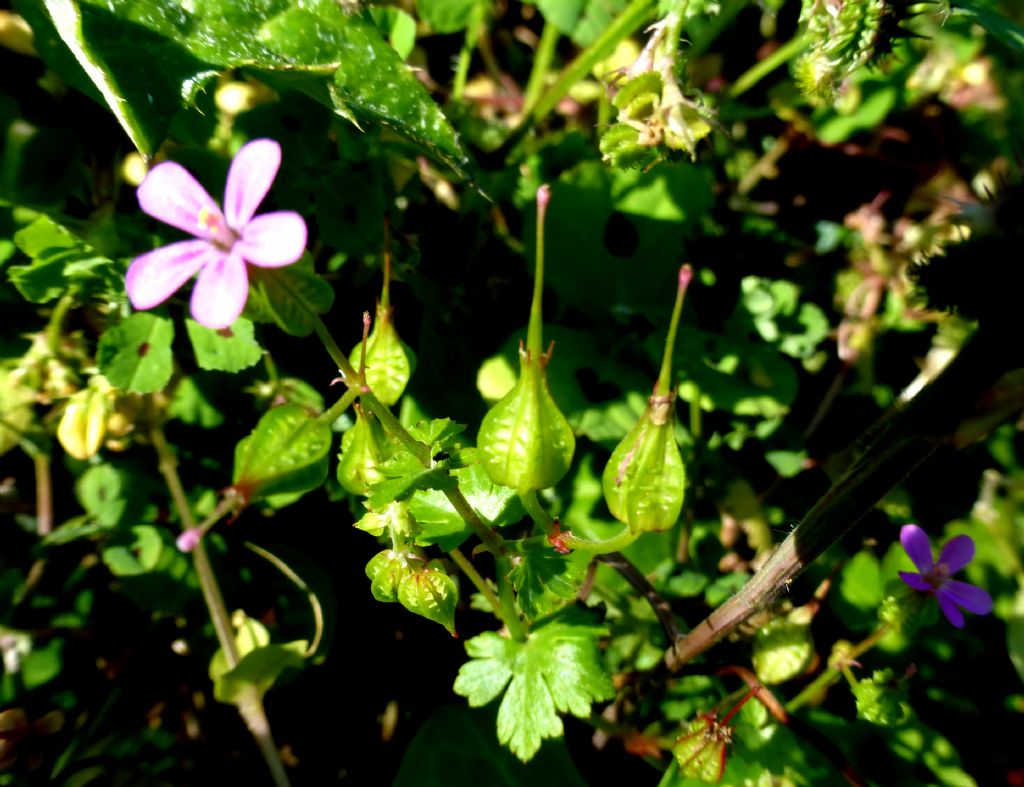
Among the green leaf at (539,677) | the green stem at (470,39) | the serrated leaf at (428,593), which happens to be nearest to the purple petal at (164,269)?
the serrated leaf at (428,593)

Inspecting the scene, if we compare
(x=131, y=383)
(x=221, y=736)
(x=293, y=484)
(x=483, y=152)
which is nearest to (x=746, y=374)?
(x=483, y=152)

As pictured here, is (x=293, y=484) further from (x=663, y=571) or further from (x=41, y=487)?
(x=41, y=487)

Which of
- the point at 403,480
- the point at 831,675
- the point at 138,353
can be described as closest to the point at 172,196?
the point at 403,480

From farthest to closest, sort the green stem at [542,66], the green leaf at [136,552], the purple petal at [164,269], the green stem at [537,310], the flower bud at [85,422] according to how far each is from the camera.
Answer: the green stem at [542,66] < the green leaf at [136,552] < the flower bud at [85,422] < the purple petal at [164,269] < the green stem at [537,310]

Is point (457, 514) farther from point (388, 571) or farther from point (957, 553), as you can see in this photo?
point (957, 553)

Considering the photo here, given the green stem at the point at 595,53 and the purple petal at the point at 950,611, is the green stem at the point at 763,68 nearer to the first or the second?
the green stem at the point at 595,53

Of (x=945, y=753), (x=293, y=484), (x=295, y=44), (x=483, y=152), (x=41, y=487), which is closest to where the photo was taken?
(x=293, y=484)

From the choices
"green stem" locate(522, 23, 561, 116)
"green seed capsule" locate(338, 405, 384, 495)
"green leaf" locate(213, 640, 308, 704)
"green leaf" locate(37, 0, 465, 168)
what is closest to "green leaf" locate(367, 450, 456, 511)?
"green seed capsule" locate(338, 405, 384, 495)
